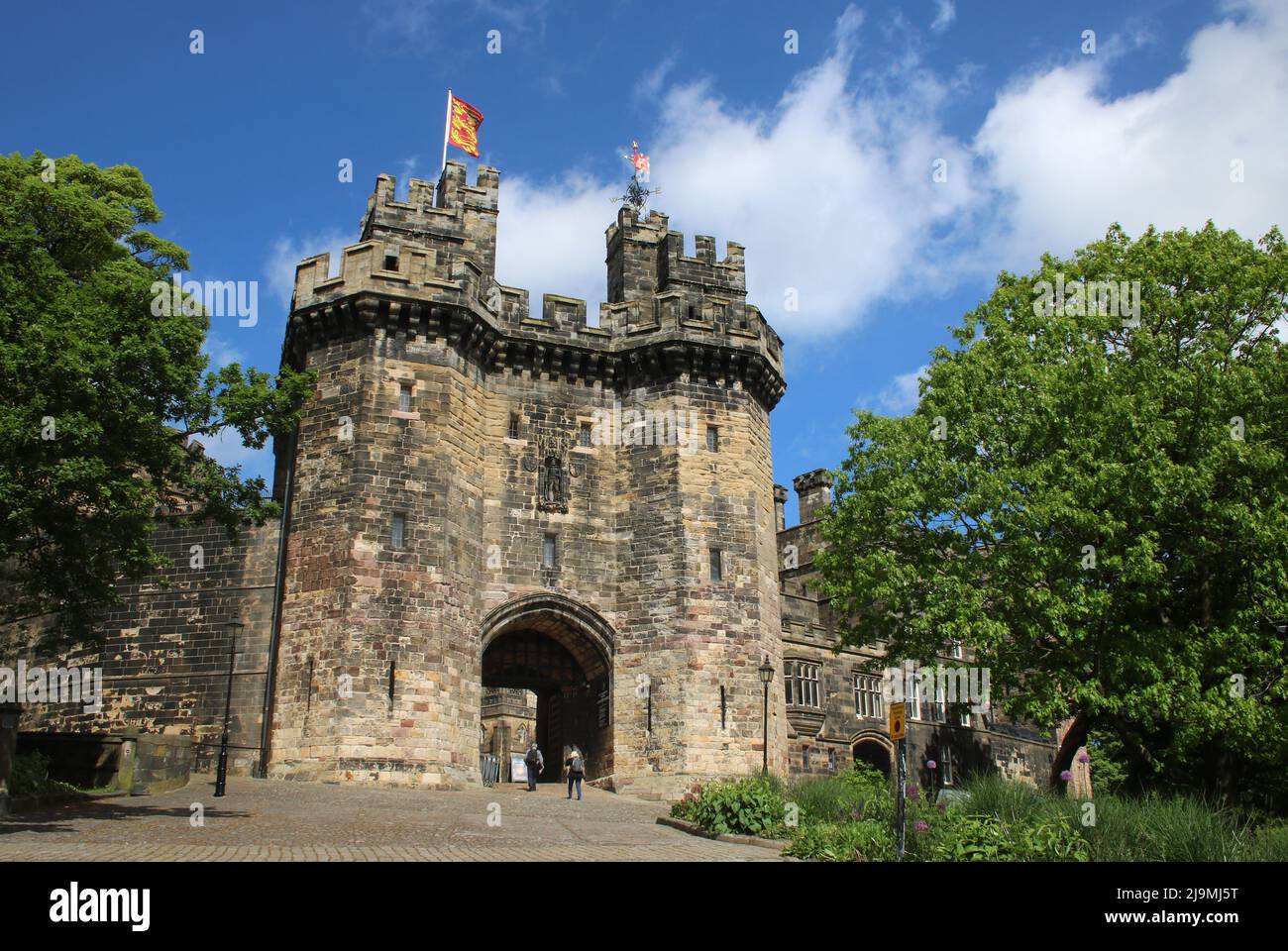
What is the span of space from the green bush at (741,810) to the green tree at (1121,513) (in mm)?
4982

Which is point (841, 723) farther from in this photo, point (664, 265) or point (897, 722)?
point (897, 722)

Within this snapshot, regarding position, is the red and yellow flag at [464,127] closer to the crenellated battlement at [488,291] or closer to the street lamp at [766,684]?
the crenellated battlement at [488,291]

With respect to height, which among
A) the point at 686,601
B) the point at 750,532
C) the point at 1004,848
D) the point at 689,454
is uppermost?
the point at 689,454

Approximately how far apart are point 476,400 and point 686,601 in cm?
727

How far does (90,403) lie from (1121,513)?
17903 millimetres

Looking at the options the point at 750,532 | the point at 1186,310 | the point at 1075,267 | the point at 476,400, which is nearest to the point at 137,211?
the point at 476,400

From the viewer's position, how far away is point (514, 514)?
2764cm

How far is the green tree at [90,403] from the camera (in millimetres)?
15953

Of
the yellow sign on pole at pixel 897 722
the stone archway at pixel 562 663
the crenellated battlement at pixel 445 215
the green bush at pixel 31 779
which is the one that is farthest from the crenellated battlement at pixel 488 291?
the yellow sign on pole at pixel 897 722

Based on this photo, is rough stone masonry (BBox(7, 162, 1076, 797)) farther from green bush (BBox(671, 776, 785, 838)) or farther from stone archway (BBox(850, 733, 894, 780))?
stone archway (BBox(850, 733, 894, 780))

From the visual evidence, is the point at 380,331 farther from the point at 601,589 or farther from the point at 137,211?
the point at 601,589

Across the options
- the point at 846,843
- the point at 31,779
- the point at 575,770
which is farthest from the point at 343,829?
the point at 575,770

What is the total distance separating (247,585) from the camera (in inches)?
1032

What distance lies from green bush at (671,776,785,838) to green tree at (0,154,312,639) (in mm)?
9204
